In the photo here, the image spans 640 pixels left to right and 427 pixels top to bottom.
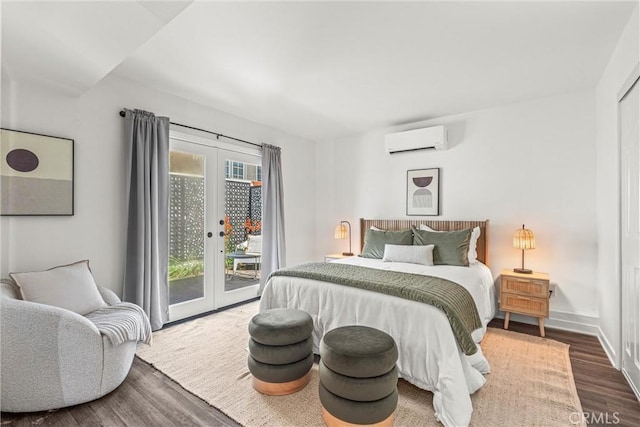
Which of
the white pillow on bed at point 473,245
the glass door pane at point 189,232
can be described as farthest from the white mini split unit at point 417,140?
the glass door pane at point 189,232

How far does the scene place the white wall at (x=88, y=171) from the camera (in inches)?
97.7

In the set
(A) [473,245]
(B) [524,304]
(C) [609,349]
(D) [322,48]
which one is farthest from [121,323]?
(C) [609,349]

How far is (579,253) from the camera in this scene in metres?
3.34

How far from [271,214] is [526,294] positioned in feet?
10.9

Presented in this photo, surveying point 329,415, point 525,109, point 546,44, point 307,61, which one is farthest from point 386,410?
point 525,109

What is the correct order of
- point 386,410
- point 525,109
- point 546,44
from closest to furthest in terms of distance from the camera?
point 386,410 < point 546,44 < point 525,109

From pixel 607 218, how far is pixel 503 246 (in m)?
1.10

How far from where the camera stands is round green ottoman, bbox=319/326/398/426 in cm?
171

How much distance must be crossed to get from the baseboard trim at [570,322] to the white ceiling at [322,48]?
2.49 m

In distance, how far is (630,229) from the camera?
2.22 m

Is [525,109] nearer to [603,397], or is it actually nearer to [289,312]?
[603,397]

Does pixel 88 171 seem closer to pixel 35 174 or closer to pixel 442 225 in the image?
pixel 35 174

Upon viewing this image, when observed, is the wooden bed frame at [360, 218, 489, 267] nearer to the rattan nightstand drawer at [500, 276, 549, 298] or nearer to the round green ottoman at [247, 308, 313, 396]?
the rattan nightstand drawer at [500, 276, 549, 298]

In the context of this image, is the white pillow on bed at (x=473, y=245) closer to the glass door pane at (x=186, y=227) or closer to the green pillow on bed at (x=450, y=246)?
the green pillow on bed at (x=450, y=246)
